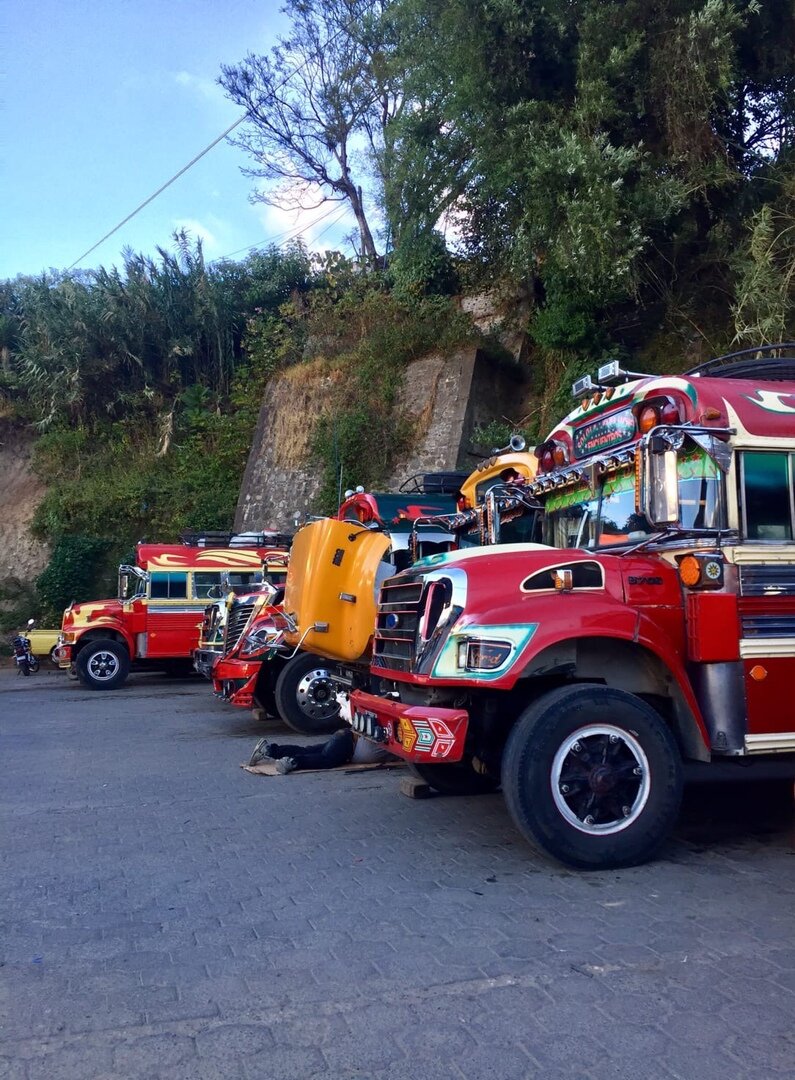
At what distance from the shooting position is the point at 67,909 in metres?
4.93

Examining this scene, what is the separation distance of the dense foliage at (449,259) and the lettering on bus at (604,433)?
29.6 ft

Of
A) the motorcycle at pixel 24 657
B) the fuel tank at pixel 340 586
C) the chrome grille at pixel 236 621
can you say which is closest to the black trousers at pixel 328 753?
the fuel tank at pixel 340 586

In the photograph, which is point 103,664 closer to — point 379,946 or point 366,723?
point 366,723

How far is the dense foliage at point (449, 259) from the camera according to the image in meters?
15.8

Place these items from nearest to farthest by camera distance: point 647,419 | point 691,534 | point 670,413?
point 691,534
point 670,413
point 647,419

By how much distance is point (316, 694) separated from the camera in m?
10.6

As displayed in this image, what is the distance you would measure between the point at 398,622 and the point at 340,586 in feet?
7.54

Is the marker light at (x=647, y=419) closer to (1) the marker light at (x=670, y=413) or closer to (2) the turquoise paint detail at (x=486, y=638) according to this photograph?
(1) the marker light at (x=670, y=413)

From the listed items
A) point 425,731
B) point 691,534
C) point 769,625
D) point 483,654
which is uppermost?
point 691,534

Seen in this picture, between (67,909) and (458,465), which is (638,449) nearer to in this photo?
(67,909)

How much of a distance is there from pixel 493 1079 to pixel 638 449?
3.77 m

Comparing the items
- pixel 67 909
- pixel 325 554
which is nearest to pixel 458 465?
pixel 325 554

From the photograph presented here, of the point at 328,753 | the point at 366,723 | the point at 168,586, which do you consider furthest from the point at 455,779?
the point at 168,586

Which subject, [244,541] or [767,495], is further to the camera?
[244,541]
